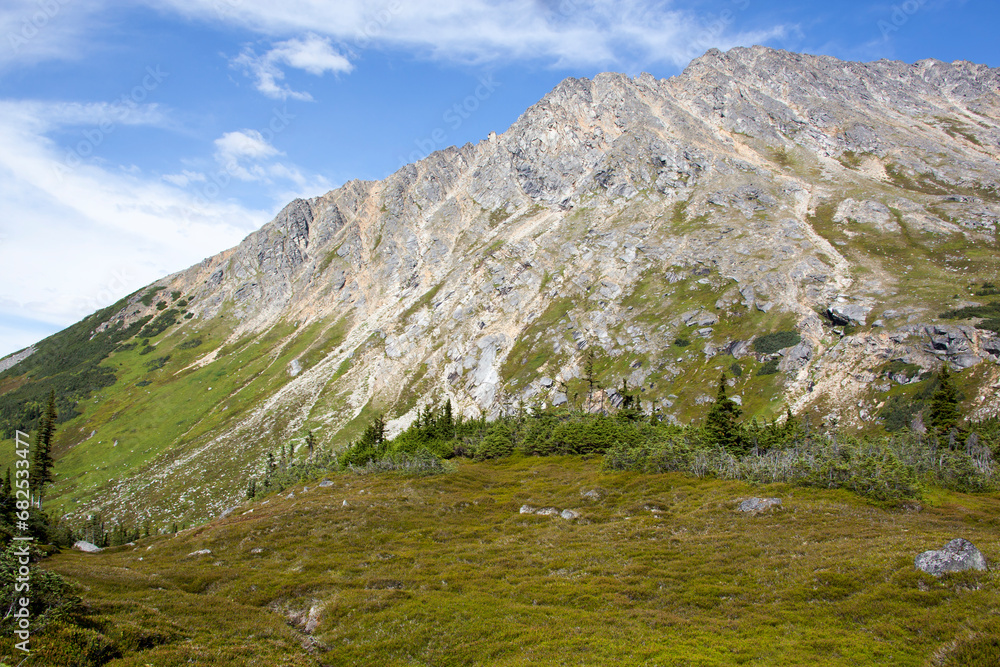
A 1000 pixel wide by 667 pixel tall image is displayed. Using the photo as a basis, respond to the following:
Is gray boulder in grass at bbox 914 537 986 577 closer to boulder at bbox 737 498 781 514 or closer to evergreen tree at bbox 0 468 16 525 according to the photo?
A: boulder at bbox 737 498 781 514

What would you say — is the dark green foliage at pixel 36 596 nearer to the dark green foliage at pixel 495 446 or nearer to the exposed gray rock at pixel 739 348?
the dark green foliage at pixel 495 446

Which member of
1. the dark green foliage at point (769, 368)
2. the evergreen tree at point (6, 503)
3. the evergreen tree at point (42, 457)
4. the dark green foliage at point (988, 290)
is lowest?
the evergreen tree at point (6, 503)

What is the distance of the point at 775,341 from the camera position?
16238cm

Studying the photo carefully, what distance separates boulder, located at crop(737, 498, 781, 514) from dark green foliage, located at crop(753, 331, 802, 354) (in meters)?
113

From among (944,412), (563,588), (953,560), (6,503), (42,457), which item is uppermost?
(42,457)

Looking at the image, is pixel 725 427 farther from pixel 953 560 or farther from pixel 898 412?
pixel 953 560

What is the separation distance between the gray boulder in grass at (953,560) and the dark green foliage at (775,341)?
138 meters

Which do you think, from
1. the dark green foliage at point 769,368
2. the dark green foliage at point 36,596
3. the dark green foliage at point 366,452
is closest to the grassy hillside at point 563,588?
the dark green foliage at point 36,596

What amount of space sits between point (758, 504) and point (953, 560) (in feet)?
97.7

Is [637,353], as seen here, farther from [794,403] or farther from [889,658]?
[889,658]

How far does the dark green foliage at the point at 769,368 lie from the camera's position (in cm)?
15538

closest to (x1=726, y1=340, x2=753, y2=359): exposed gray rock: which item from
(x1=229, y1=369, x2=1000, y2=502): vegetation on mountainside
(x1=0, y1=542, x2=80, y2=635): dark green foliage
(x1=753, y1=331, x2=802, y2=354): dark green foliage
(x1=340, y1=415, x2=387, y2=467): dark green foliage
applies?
(x1=753, y1=331, x2=802, y2=354): dark green foliage

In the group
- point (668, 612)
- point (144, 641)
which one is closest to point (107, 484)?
point (144, 641)

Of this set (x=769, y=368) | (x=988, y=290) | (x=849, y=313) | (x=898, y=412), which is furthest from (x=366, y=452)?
(x=988, y=290)
